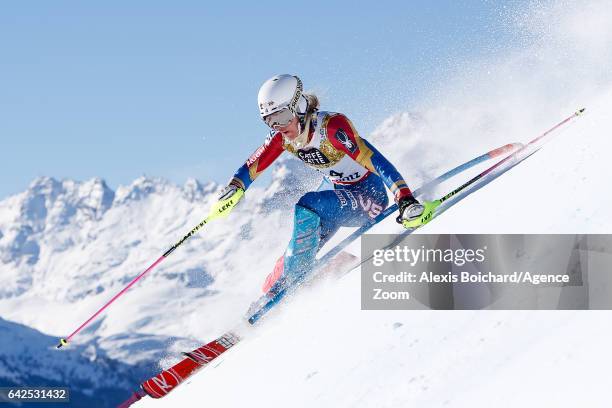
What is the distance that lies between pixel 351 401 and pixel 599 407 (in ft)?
5.82

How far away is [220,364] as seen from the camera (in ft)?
22.9

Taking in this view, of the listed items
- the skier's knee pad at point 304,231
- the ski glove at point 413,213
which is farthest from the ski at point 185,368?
the ski glove at point 413,213

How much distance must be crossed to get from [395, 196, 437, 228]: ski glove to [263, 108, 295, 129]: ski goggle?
1.50m

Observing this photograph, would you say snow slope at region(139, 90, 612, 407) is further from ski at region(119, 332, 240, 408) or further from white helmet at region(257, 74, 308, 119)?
white helmet at region(257, 74, 308, 119)

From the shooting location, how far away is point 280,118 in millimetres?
7660

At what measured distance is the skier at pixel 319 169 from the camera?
755cm

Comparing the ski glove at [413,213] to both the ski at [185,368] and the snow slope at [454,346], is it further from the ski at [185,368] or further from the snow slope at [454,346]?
the ski at [185,368]

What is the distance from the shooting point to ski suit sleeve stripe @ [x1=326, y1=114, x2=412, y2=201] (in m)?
7.55

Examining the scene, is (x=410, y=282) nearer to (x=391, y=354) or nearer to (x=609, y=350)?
(x=391, y=354)

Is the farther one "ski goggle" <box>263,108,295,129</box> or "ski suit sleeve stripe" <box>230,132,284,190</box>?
"ski suit sleeve stripe" <box>230,132,284,190</box>

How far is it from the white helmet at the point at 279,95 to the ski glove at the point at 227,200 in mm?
1269

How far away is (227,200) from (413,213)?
253cm

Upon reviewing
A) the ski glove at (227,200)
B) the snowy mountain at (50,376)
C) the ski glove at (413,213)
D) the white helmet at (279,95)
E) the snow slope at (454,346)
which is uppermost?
the snowy mountain at (50,376)

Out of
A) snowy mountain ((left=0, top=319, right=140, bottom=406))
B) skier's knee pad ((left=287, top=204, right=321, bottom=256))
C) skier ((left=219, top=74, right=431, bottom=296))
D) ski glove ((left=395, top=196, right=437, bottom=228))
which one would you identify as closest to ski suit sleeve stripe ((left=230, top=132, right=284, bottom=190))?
skier ((left=219, top=74, right=431, bottom=296))
